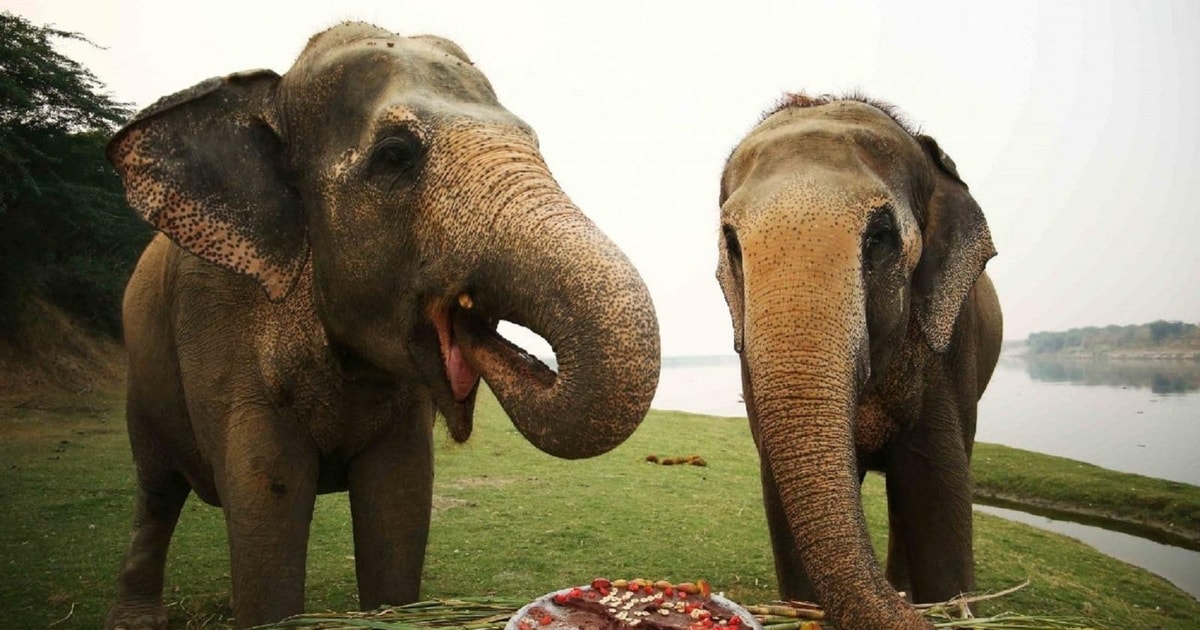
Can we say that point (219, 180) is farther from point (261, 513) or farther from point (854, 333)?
point (854, 333)

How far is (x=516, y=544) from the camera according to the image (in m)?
7.39

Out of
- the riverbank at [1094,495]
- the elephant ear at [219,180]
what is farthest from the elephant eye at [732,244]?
the riverbank at [1094,495]

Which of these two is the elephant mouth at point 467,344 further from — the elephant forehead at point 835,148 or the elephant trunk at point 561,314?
the elephant forehead at point 835,148

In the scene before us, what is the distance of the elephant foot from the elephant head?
2.88 metres

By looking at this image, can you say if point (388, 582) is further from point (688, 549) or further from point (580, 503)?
point (580, 503)

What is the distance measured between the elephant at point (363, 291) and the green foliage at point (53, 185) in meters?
18.5

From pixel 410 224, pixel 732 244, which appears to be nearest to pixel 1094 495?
pixel 732 244

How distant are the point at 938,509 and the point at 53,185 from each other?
22.3 meters

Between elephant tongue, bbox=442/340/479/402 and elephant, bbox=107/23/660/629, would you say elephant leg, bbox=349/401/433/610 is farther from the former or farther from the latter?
elephant tongue, bbox=442/340/479/402

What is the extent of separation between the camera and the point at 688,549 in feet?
25.1

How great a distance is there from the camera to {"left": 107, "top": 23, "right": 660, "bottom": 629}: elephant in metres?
2.06

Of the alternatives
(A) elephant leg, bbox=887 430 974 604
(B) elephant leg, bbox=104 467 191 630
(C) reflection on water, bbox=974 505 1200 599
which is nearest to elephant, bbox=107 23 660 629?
(B) elephant leg, bbox=104 467 191 630

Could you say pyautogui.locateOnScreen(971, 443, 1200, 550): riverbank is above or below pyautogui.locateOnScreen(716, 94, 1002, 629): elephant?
below

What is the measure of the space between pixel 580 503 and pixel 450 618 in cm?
648
